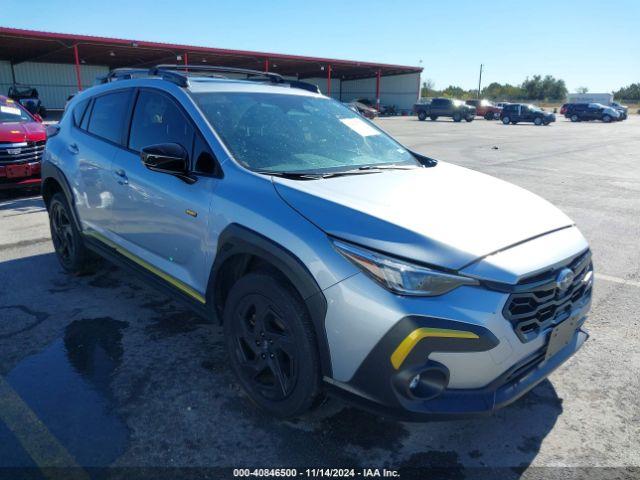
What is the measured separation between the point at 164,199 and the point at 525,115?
39.0m

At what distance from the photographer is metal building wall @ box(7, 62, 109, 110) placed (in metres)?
39.7

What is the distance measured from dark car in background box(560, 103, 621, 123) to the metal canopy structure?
55.1 ft

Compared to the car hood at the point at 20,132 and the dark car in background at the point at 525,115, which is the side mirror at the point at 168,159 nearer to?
the car hood at the point at 20,132

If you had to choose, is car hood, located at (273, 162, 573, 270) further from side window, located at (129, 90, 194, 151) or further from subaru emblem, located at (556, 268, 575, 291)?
side window, located at (129, 90, 194, 151)

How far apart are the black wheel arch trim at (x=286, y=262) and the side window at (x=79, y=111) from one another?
2.64m

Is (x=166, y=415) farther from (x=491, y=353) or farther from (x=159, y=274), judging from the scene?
(x=491, y=353)

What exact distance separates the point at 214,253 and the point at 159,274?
0.77 m

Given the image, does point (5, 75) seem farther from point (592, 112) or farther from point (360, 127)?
point (592, 112)

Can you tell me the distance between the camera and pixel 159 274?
3359 mm

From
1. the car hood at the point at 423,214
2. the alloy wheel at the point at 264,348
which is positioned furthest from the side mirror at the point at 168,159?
the alloy wheel at the point at 264,348

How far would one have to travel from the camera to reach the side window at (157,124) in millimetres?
3193

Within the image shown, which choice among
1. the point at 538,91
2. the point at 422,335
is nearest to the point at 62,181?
the point at 422,335

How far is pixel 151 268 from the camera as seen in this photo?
135 inches

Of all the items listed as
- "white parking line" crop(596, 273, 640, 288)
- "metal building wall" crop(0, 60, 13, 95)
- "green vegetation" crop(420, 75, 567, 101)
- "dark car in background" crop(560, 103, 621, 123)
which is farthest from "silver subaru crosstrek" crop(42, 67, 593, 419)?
"green vegetation" crop(420, 75, 567, 101)
